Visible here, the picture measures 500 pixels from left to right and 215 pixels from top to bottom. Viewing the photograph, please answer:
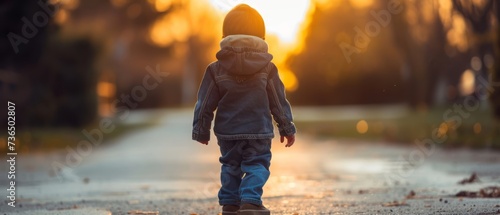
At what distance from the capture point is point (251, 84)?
20.9ft

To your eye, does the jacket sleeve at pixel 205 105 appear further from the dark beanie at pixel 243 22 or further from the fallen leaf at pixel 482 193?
the fallen leaf at pixel 482 193

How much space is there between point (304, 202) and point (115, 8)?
147ft

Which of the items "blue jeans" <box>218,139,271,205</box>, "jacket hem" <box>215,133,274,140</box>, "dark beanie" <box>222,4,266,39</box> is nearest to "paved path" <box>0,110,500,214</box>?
"blue jeans" <box>218,139,271,205</box>

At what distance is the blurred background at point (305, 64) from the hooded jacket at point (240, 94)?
2968 mm

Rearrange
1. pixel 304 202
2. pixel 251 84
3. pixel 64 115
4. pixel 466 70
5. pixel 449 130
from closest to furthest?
pixel 251 84
pixel 304 202
pixel 449 130
pixel 64 115
pixel 466 70

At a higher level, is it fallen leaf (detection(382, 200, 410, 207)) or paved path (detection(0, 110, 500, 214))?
paved path (detection(0, 110, 500, 214))

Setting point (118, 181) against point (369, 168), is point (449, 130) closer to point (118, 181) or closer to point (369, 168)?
point (369, 168)

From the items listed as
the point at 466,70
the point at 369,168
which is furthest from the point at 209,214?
the point at 466,70

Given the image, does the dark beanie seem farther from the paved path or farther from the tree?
the tree

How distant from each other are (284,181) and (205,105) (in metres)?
4.30

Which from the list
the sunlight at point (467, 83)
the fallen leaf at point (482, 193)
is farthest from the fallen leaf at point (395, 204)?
the sunlight at point (467, 83)

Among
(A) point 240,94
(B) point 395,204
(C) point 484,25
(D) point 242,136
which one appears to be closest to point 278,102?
(A) point 240,94

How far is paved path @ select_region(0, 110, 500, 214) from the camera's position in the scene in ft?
24.5

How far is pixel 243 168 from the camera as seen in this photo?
20.7 feet
